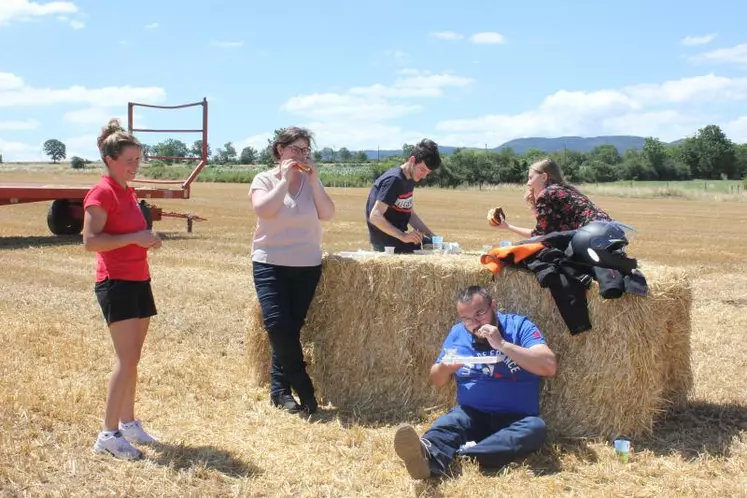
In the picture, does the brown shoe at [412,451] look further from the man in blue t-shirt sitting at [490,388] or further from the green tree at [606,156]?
the green tree at [606,156]

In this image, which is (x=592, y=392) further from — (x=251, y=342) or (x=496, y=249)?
(x=251, y=342)

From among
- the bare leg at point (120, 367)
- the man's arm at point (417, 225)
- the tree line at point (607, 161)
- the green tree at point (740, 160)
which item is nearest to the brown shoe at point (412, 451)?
the bare leg at point (120, 367)

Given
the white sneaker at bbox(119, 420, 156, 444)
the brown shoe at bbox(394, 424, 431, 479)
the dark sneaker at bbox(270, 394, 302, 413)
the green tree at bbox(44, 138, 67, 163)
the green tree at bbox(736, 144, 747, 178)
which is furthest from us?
the green tree at bbox(44, 138, 67, 163)

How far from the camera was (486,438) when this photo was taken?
4.15 metres

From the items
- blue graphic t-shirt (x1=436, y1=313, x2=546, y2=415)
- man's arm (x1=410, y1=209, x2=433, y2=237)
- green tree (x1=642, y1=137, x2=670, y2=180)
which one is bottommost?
blue graphic t-shirt (x1=436, y1=313, x2=546, y2=415)

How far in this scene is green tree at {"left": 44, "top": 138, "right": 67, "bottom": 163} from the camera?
124488 millimetres

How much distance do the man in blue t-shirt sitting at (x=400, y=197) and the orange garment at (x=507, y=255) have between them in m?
0.95

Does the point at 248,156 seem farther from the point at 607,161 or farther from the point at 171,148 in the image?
the point at 171,148

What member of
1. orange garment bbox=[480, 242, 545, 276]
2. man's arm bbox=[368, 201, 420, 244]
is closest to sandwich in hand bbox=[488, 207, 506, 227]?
orange garment bbox=[480, 242, 545, 276]

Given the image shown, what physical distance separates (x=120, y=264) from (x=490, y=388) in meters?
2.17

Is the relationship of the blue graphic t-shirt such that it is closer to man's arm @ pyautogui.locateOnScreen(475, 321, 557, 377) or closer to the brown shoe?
man's arm @ pyautogui.locateOnScreen(475, 321, 557, 377)

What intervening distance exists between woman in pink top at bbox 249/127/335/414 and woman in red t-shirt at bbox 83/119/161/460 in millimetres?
995

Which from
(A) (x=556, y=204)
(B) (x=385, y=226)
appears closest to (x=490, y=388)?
(A) (x=556, y=204)

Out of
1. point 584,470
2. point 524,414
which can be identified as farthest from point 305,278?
point 584,470
